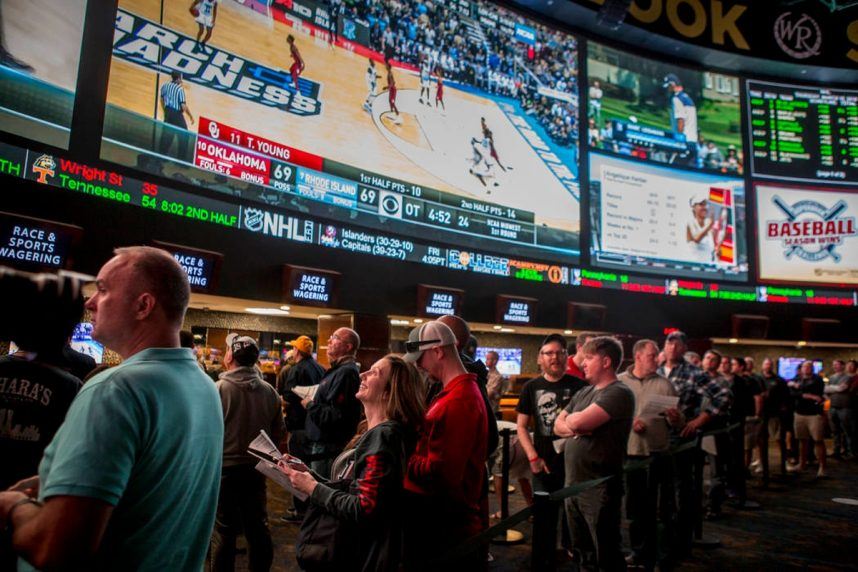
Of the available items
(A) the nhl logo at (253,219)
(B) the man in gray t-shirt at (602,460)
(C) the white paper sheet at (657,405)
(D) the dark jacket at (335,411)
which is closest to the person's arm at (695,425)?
(C) the white paper sheet at (657,405)

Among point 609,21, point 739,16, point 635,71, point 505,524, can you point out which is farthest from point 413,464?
point 739,16

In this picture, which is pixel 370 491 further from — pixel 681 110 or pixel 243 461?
pixel 681 110

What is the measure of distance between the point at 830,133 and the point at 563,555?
13765 millimetres

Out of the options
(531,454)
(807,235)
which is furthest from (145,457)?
(807,235)

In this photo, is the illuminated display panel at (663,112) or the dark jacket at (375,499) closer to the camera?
the dark jacket at (375,499)

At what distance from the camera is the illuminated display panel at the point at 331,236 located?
552 cm

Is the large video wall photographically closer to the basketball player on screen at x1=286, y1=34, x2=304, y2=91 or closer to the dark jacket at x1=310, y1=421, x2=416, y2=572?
the basketball player on screen at x1=286, y1=34, x2=304, y2=91

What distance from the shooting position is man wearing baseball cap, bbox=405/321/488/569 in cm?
205

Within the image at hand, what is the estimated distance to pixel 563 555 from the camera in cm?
414

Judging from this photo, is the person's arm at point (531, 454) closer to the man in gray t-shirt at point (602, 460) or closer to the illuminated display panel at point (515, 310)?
the man in gray t-shirt at point (602, 460)

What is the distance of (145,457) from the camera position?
1.13 metres

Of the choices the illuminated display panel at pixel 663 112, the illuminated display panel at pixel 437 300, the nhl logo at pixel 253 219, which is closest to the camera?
the nhl logo at pixel 253 219

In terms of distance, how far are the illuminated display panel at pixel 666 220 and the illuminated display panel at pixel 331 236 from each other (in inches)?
15.1

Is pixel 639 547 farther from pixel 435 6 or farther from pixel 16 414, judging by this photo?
pixel 435 6
